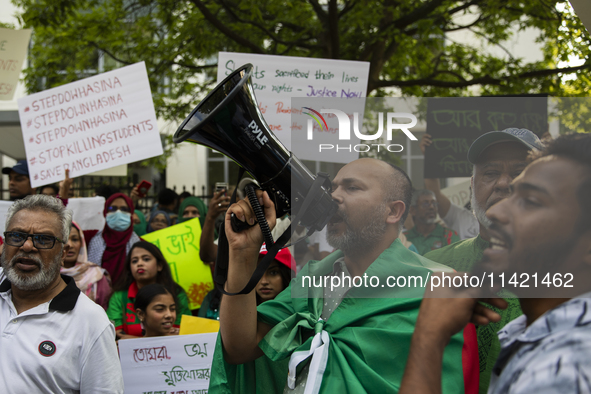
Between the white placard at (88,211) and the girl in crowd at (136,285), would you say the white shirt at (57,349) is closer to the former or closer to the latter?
the girl in crowd at (136,285)

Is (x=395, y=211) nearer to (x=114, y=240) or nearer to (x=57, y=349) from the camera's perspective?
(x=57, y=349)

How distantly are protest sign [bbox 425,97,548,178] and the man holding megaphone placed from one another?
0.36ft

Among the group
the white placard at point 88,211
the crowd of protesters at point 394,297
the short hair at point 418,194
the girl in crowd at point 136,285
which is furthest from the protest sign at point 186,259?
the short hair at point 418,194

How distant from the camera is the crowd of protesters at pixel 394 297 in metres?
0.97

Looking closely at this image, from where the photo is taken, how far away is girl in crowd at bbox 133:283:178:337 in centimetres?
346

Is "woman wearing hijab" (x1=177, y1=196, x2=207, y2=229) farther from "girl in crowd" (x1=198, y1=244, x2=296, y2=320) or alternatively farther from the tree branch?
the tree branch

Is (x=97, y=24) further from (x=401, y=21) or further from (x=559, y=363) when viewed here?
(x=559, y=363)

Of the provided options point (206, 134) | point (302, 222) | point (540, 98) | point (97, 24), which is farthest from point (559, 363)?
point (97, 24)

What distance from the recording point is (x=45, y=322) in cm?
233

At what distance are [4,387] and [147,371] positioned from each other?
103 cm

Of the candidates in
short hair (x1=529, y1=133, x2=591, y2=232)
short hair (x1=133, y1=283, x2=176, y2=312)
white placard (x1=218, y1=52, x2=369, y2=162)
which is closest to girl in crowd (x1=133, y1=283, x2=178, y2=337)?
short hair (x1=133, y1=283, x2=176, y2=312)

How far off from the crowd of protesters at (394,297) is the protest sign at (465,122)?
0.03m

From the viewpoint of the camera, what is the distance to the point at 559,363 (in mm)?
880

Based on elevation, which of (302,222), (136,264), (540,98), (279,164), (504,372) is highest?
(540,98)
